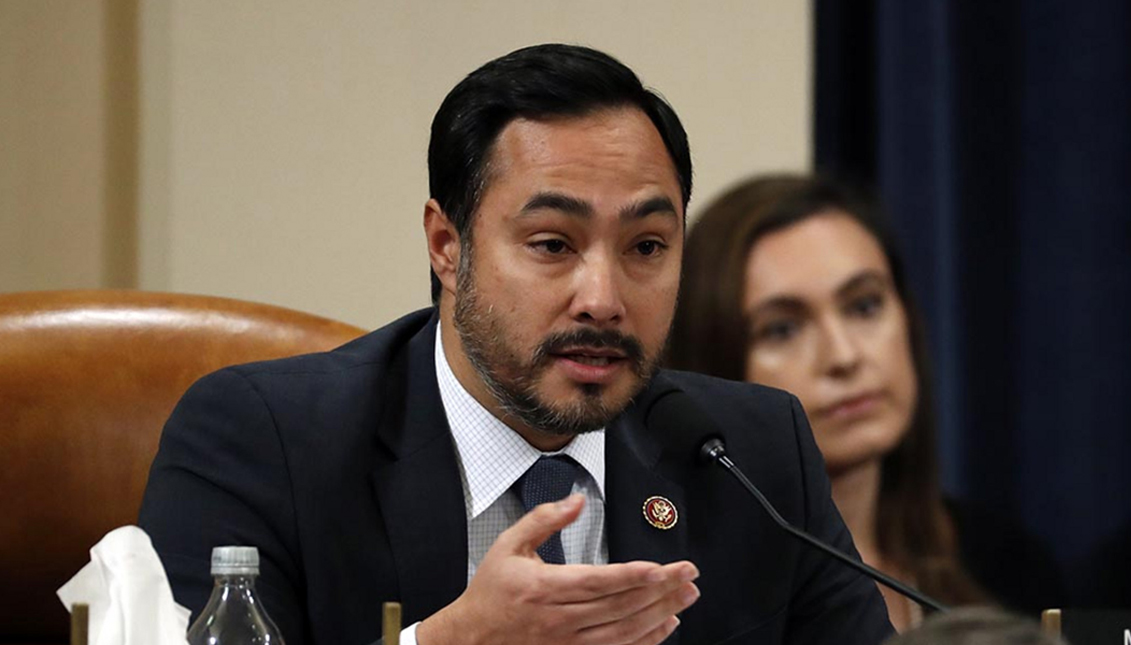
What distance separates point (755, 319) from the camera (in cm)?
292

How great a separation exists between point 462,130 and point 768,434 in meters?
0.58

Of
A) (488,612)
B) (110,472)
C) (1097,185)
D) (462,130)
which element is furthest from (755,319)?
(488,612)

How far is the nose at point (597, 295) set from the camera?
172 cm

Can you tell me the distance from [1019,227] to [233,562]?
2.55 meters

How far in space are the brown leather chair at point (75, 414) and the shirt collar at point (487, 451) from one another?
30 cm

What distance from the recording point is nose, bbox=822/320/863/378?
9.46 feet

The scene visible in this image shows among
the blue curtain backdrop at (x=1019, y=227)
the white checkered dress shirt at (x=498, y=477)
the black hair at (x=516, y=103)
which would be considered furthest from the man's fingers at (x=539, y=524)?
the blue curtain backdrop at (x=1019, y=227)

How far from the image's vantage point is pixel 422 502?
1775mm

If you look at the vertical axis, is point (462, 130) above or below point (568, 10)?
below

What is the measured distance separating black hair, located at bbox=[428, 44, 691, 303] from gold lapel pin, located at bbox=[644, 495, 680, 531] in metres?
0.39

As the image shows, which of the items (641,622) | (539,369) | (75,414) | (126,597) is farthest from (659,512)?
(126,597)

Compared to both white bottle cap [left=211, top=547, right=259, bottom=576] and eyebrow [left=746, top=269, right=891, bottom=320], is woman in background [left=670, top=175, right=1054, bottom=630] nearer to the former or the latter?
eyebrow [left=746, top=269, right=891, bottom=320]

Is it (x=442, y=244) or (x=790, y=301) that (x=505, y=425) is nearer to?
(x=442, y=244)

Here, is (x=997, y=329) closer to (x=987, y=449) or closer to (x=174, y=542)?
(x=987, y=449)
